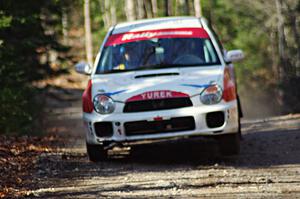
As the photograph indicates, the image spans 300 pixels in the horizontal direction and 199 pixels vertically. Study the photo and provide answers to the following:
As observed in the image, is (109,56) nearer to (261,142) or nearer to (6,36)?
(261,142)

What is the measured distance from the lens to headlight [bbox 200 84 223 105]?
390 inches

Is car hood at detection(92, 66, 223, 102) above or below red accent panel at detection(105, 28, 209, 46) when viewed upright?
below

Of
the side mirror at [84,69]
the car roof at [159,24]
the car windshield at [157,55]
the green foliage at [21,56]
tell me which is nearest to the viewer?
the car windshield at [157,55]

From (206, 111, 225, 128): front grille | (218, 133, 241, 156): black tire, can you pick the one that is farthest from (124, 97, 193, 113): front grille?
(218, 133, 241, 156): black tire

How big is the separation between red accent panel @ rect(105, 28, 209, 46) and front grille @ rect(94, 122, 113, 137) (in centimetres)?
175

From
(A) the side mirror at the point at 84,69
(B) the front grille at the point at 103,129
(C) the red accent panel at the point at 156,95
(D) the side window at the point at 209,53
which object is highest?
(D) the side window at the point at 209,53

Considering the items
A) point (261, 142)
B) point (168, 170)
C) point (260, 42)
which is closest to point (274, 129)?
point (261, 142)

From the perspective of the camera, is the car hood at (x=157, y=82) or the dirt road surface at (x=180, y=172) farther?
the car hood at (x=157, y=82)

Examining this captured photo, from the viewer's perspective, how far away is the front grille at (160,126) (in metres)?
9.91

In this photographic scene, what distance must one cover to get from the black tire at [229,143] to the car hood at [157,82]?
75 centimetres

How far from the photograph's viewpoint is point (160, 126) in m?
9.95

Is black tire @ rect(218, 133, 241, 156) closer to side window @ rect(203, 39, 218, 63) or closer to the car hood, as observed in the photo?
the car hood

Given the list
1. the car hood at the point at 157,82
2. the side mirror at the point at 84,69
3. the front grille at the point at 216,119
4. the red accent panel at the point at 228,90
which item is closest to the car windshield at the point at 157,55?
the side mirror at the point at 84,69

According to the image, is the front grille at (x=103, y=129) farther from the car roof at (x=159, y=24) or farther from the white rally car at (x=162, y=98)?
the car roof at (x=159, y=24)
